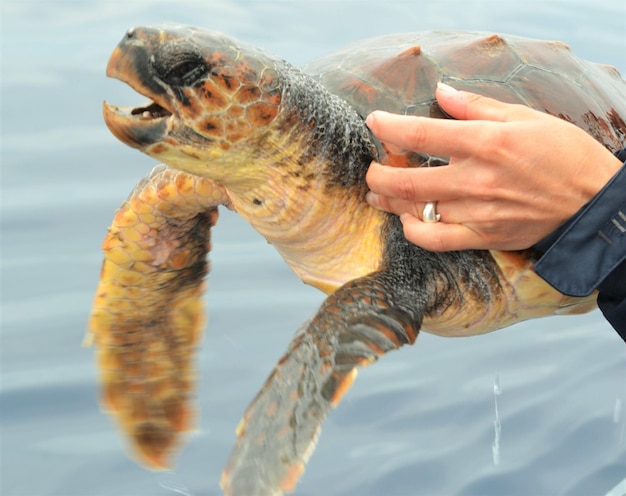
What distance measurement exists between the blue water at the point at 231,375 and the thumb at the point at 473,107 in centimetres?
116

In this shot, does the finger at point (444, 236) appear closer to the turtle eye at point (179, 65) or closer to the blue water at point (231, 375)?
the turtle eye at point (179, 65)

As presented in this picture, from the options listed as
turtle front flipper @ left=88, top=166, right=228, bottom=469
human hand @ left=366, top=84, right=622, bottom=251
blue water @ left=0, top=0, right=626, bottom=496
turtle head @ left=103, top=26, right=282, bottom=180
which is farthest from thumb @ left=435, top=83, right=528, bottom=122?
blue water @ left=0, top=0, right=626, bottom=496

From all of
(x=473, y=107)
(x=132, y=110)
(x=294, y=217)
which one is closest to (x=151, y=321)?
(x=294, y=217)

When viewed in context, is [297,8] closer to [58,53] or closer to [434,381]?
[58,53]

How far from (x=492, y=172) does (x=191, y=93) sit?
441 millimetres

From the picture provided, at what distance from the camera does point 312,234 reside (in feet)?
4.11

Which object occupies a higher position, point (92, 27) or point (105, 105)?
point (105, 105)

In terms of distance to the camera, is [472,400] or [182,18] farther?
[182,18]

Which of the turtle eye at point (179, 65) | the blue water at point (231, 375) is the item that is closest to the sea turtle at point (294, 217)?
the turtle eye at point (179, 65)

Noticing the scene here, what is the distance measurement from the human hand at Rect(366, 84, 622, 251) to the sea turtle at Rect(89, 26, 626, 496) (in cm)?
11

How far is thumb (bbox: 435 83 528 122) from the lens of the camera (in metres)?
1.06

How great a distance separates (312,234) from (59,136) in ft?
5.82

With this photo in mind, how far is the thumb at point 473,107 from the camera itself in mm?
1056

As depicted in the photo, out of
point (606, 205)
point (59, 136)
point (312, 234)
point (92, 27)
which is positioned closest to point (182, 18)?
point (92, 27)
